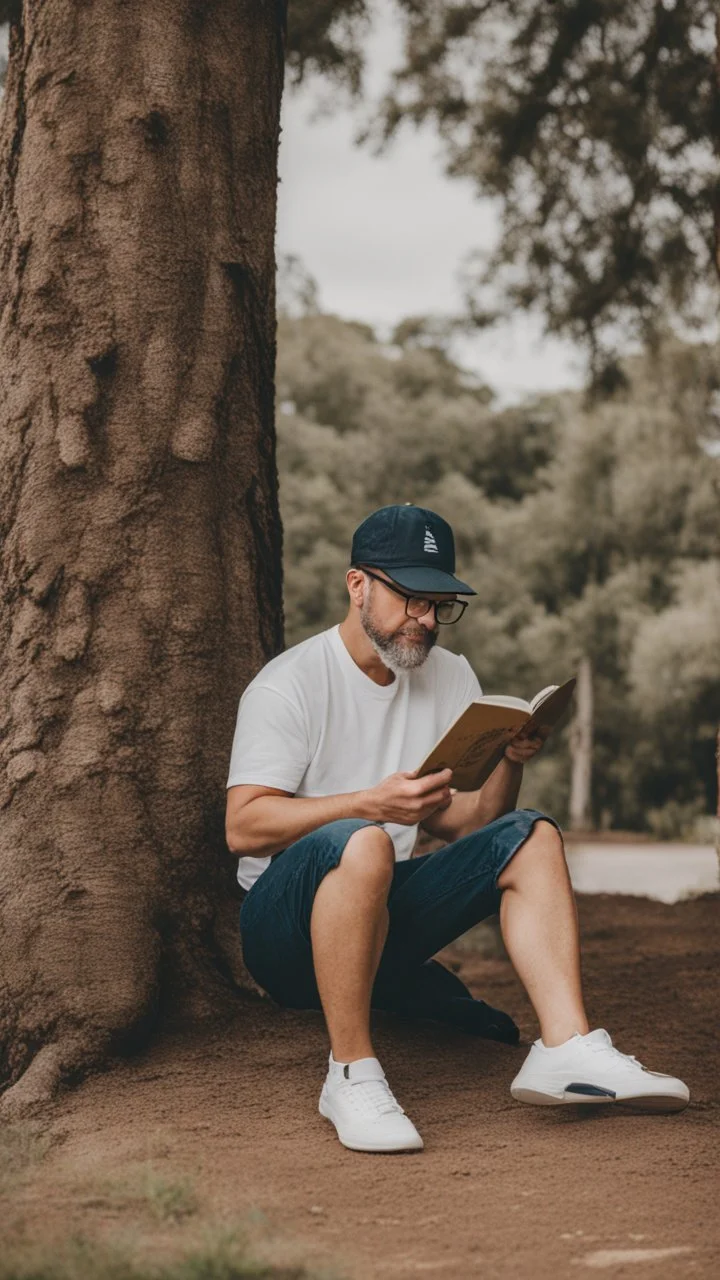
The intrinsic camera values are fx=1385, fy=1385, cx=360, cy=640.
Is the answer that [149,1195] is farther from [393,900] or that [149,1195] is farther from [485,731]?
[485,731]

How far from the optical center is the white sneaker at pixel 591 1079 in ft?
10.5

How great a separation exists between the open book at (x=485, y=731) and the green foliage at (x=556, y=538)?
1916 cm

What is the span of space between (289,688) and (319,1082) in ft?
3.36

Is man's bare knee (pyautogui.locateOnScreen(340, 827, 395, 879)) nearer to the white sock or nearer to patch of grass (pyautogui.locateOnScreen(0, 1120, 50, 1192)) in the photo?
the white sock

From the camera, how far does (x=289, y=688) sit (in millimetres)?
3557

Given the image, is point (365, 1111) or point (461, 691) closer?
point (365, 1111)

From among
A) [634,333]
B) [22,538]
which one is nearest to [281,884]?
[22,538]

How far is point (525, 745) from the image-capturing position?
3.63 m

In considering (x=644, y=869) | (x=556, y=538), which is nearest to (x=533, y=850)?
(x=644, y=869)

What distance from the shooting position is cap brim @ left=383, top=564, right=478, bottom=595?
3.54 metres

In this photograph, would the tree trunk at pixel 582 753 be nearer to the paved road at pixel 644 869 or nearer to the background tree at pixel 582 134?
the paved road at pixel 644 869

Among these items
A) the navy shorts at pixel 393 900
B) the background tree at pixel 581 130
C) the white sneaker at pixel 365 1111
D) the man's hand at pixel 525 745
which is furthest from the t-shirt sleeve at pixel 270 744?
the background tree at pixel 581 130

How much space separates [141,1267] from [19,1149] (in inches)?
39.1

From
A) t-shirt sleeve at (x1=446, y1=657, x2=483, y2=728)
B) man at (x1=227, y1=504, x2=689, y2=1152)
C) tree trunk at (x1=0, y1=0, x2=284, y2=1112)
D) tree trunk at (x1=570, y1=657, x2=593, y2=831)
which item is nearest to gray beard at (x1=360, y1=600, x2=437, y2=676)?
man at (x1=227, y1=504, x2=689, y2=1152)
